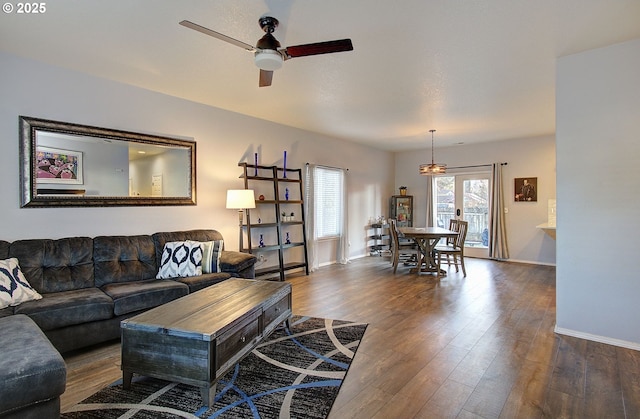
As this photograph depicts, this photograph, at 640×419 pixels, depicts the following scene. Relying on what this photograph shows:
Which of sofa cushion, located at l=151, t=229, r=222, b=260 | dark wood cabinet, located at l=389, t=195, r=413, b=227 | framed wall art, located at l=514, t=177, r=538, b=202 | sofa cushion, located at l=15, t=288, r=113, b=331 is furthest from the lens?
dark wood cabinet, located at l=389, t=195, r=413, b=227

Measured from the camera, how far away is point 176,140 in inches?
167

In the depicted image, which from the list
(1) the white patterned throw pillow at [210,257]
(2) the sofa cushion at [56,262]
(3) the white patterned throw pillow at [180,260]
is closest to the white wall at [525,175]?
(1) the white patterned throw pillow at [210,257]

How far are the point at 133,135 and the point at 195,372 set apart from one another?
2993 mm

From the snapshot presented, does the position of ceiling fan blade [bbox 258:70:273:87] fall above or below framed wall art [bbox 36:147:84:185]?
above

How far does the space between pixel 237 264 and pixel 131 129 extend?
2021 millimetres

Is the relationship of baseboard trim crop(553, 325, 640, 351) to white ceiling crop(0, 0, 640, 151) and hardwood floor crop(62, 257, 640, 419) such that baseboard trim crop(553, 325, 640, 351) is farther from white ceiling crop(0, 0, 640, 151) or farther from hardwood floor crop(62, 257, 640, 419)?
white ceiling crop(0, 0, 640, 151)

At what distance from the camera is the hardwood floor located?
2.04 metres

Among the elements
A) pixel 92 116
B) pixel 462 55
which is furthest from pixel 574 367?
pixel 92 116

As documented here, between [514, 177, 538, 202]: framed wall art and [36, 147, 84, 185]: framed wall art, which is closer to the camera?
[36, 147, 84, 185]: framed wall art

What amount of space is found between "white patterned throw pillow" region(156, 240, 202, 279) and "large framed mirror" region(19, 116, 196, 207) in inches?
27.8

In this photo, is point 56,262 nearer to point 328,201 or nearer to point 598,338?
point 328,201

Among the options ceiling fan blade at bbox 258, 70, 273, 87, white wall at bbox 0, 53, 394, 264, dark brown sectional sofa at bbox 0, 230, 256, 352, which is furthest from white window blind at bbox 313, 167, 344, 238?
ceiling fan blade at bbox 258, 70, 273, 87

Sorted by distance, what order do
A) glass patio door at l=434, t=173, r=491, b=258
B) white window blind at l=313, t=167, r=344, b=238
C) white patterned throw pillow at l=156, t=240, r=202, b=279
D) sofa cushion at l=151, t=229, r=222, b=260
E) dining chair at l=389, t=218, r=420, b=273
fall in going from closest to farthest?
white patterned throw pillow at l=156, t=240, r=202, b=279 < sofa cushion at l=151, t=229, r=222, b=260 < dining chair at l=389, t=218, r=420, b=273 < white window blind at l=313, t=167, r=344, b=238 < glass patio door at l=434, t=173, r=491, b=258

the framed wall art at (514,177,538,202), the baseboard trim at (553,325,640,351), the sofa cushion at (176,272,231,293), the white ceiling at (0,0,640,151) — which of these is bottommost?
the baseboard trim at (553,325,640,351)
